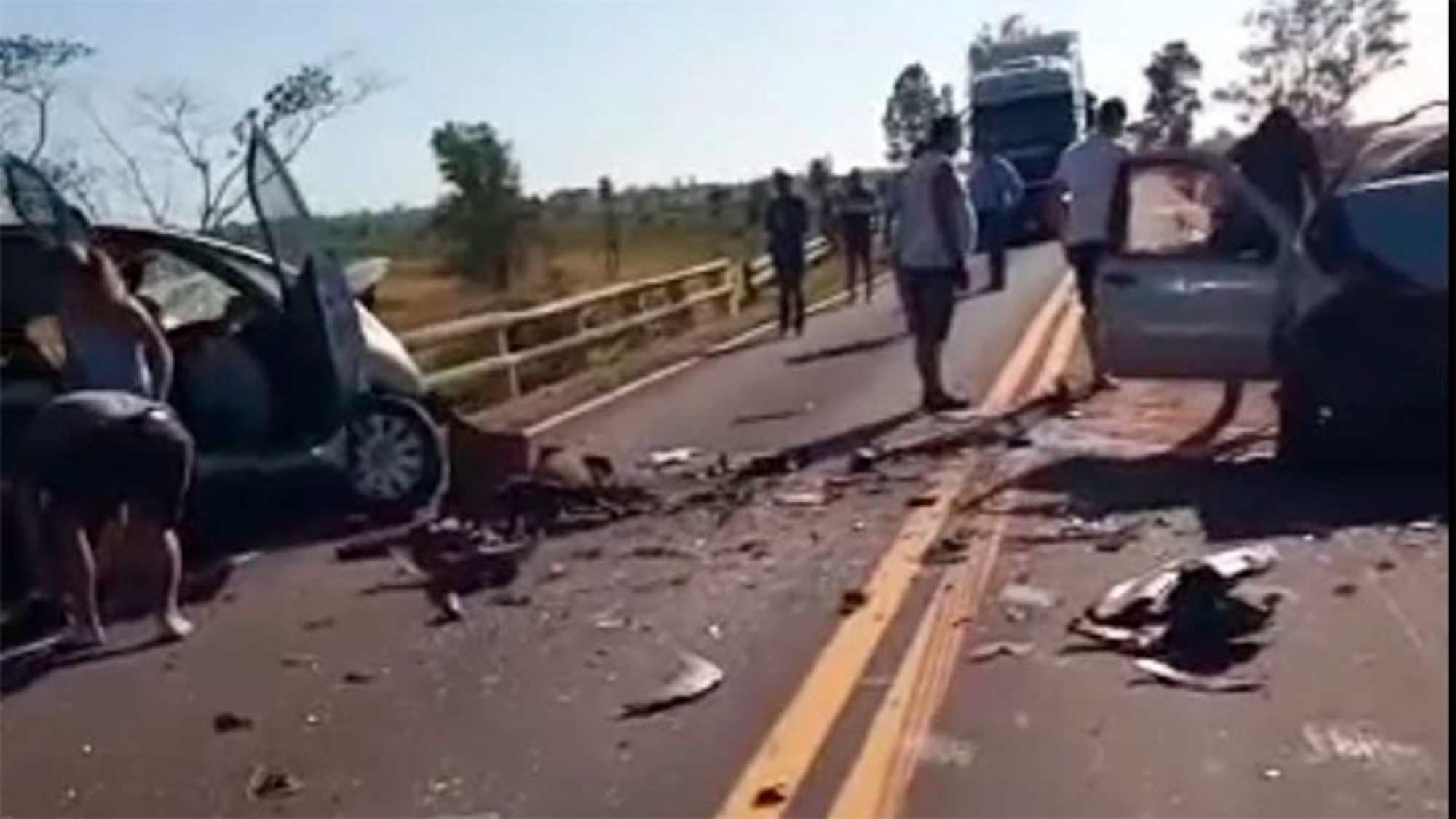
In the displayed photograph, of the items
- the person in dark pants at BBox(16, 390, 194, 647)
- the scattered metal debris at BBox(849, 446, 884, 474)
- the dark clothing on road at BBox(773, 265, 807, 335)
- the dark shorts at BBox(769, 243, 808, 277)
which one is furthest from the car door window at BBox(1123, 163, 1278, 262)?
the dark clothing on road at BBox(773, 265, 807, 335)

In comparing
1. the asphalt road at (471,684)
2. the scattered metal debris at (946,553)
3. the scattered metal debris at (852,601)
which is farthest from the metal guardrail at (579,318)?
the scattered metal debris at (852,601)

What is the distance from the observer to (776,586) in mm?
10156

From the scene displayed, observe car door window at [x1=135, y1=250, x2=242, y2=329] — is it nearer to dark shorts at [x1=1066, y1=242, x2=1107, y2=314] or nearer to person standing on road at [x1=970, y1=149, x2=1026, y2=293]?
dark shorts at [x1=1066, y1=242, x2=1107, y2=314]

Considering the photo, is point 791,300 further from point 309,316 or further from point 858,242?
point 309,316

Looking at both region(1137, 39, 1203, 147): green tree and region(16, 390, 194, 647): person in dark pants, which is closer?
region(16, 390, 194, 647): person in dark pants

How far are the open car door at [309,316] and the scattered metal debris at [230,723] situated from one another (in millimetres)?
4286

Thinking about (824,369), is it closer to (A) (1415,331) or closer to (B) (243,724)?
(A) (1415,331)

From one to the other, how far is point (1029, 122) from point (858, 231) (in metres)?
16.4

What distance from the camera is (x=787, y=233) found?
26766 mm

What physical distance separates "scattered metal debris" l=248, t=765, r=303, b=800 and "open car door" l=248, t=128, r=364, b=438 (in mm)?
5199

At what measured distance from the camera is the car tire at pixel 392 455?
12.7 meters

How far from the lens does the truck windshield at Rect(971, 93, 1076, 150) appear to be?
48406 millimetres

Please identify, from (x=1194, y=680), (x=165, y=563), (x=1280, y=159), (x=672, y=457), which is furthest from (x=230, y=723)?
(x=1280, y=159)

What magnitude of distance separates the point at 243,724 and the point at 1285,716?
3111mm
